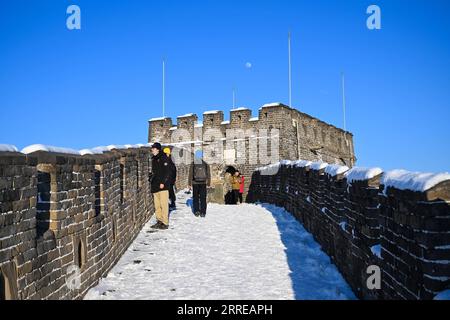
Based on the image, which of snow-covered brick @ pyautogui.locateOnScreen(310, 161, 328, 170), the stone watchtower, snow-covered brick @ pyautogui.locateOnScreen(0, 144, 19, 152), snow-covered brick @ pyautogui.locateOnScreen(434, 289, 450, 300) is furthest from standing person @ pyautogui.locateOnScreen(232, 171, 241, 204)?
snow-covered brick @ pyautogui.locateOnScreen(434, 289, 450, 300)

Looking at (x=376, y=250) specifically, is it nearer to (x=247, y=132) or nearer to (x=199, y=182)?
(x=199, y=182)

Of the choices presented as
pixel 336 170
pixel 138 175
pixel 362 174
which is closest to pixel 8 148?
pixel 362 174

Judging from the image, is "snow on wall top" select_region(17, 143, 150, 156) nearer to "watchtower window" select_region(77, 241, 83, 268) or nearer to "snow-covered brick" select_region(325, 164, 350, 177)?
"watchtower window" select_region(77, 241, 83, 268)

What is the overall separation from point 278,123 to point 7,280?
19.7 metres

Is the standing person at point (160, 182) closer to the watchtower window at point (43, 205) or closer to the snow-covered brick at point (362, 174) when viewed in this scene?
the watchtower window at point (43, 205)

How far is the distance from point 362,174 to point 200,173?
6.53 meters

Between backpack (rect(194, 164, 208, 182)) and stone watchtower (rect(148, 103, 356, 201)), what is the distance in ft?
35.6

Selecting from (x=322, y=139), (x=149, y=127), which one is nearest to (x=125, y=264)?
(x=149, y=127)

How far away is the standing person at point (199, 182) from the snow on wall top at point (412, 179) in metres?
7.17

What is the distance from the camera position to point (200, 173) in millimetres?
10875

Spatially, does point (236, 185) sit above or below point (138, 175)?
below

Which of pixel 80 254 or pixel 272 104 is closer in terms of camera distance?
pixel 80 254

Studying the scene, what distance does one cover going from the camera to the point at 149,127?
26469mm
